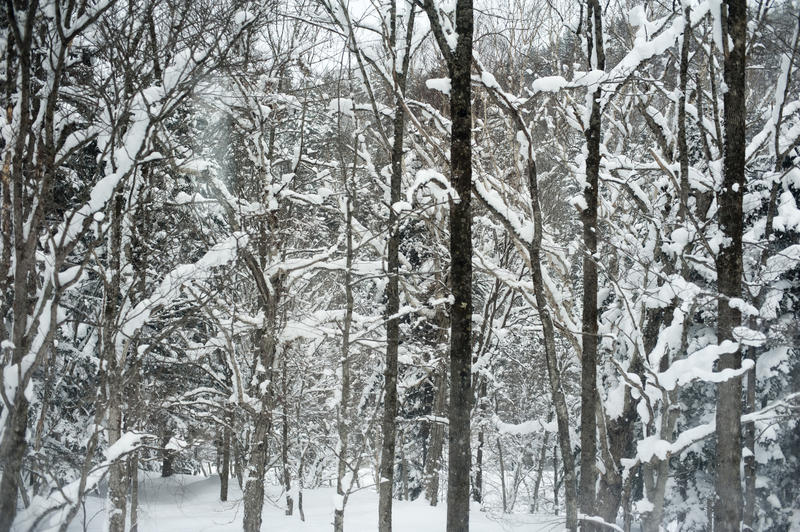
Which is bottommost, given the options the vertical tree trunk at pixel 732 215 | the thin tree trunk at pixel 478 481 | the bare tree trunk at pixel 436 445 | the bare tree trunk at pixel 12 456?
the thin tree trunk at pixel 478 481

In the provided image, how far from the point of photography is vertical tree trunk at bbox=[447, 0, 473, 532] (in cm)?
715

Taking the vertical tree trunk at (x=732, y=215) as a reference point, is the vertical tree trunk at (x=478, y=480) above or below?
below

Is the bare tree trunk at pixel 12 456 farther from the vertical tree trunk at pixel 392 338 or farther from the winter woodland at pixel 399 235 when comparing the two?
the vertical tree trunk at pixel 392 338

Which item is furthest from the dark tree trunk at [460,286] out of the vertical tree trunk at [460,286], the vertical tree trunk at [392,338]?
the vertical tree trunk at [392,338]

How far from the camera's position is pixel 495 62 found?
14.7 meters

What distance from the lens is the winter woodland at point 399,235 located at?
6578 mm

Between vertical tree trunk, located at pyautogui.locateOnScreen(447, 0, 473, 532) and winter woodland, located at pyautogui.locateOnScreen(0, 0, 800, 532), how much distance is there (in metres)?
0.03

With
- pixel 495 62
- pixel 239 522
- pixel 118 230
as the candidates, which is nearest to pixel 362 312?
pixel 239 522

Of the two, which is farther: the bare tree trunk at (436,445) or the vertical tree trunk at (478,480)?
the vertical tree trunk at (478,480)

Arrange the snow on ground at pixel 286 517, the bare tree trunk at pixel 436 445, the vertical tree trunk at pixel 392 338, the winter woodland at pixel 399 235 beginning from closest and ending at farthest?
the winter woodland at pixel 399 235, the vertical tree trunk at pixel 392 338, the snow on ground at pixel 286 517, the bare tree trunk at pixel 436 445

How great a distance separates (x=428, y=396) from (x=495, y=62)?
43.4ft

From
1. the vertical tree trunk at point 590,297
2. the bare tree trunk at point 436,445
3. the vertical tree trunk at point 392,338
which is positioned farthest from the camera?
the bare tree trunk at point 436,445

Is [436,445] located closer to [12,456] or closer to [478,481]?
[478,481]

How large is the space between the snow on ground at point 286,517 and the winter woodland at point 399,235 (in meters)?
0.21
